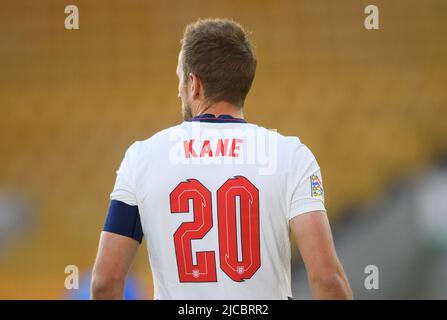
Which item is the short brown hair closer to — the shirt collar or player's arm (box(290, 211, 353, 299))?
the shirt collar

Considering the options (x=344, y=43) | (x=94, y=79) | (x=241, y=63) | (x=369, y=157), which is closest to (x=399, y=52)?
(x=344, y=43)

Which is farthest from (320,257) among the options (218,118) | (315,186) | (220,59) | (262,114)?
(262,114)

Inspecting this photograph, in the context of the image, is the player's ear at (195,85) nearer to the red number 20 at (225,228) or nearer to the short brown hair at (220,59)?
the short brown hair at (220,59)

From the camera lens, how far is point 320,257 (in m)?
1.59

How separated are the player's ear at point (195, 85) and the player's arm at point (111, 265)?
40 cm

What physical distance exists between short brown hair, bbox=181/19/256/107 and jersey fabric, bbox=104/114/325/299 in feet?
0.47

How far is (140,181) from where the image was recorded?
1.69m

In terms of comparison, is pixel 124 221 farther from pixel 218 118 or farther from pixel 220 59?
pixel 220 59

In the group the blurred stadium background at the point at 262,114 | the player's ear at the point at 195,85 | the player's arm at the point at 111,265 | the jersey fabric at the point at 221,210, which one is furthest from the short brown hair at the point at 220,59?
the blurred stadium background at the point at 262,114

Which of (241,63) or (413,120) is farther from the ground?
(241,63)

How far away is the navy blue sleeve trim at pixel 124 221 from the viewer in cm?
169

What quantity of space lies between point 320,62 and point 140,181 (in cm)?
494

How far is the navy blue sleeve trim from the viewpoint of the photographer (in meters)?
1.69

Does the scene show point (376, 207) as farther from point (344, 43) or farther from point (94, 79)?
point (94, 79)
